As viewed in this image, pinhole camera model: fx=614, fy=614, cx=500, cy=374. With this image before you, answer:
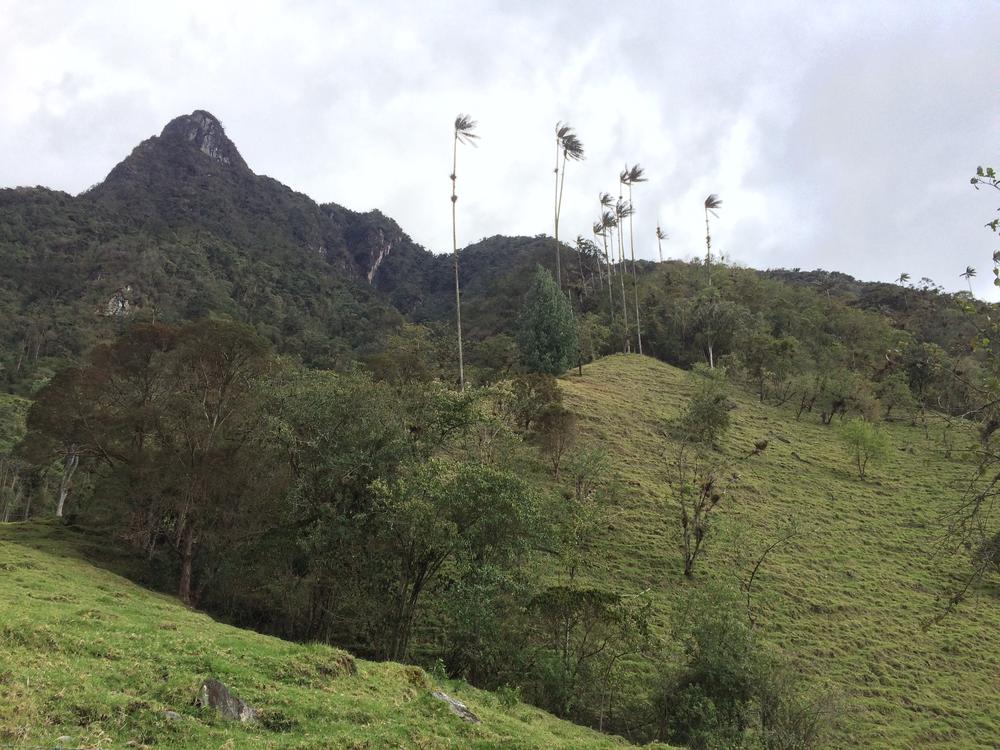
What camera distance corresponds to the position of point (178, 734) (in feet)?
30.7

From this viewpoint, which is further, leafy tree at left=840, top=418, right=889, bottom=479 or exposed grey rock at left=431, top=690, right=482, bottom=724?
leafy tree at left=840, top=418, right=889, bottom=479

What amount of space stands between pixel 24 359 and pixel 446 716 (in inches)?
4088

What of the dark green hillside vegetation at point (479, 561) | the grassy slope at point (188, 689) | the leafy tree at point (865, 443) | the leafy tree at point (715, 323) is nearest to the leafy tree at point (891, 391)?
Answer: the dark green hillside vegetation at point (479, 561)

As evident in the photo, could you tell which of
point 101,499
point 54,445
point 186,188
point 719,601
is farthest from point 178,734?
point 186,188

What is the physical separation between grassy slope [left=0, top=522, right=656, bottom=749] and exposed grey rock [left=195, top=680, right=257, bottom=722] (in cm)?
20

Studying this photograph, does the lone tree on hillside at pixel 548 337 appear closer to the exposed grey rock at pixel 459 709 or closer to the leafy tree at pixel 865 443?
the leafy tree at pixel 865 443

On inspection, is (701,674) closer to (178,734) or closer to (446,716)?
(446,716)

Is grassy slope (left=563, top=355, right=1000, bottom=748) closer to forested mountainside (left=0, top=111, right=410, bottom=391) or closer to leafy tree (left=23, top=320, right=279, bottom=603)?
leafy tree (left=23, top=320, right=279, bottom=603)

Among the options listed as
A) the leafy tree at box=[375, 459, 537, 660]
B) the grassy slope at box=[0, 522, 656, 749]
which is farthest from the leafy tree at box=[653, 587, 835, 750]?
the leafy tree at box=[375, 459, 537, 660]

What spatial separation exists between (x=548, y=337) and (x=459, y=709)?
174ft

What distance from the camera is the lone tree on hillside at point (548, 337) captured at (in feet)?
210

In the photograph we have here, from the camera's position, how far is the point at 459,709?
44.7ft

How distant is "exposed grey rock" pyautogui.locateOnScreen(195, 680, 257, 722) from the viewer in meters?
10.5

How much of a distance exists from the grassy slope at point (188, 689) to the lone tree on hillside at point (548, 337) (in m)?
47.9
